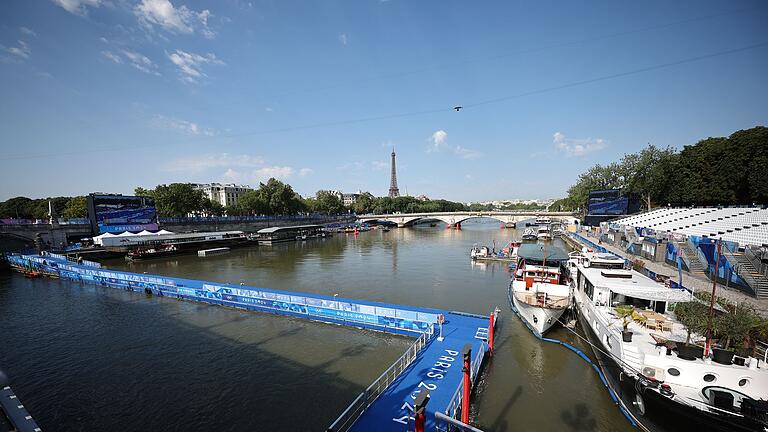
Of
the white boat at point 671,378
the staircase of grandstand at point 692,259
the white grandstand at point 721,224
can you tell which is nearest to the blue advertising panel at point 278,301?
the white boat at point 671,378

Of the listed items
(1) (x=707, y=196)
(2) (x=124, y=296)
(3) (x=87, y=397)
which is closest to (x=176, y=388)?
(3) (x=87, y=397)

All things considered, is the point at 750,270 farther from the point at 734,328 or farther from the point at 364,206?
the point at 364,206

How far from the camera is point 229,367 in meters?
15.2

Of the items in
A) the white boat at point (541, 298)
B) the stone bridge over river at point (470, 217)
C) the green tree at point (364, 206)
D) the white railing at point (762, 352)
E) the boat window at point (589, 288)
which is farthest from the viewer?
the green tree at point (364, 206)

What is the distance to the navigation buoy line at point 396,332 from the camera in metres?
9.93

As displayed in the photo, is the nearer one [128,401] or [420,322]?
[128,401]

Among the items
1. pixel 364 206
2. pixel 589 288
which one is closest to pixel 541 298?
pixel 589 288

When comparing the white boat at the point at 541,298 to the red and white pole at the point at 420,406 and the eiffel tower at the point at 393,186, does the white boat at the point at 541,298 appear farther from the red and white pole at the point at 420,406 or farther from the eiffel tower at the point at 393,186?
the eiffel tower at the point at 393,186

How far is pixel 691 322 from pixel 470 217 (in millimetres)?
89057

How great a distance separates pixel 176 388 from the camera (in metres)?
13.6

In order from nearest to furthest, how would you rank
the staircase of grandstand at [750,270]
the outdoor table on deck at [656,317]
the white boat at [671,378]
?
the white boat at [671,378] → the outdoor table on deck at [656,317] → the staircase of grandstand at [750,270]

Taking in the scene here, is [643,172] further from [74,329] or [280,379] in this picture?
[74,329]

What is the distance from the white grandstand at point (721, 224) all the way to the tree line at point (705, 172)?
12135 mm

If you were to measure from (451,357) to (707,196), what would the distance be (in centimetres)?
5846
